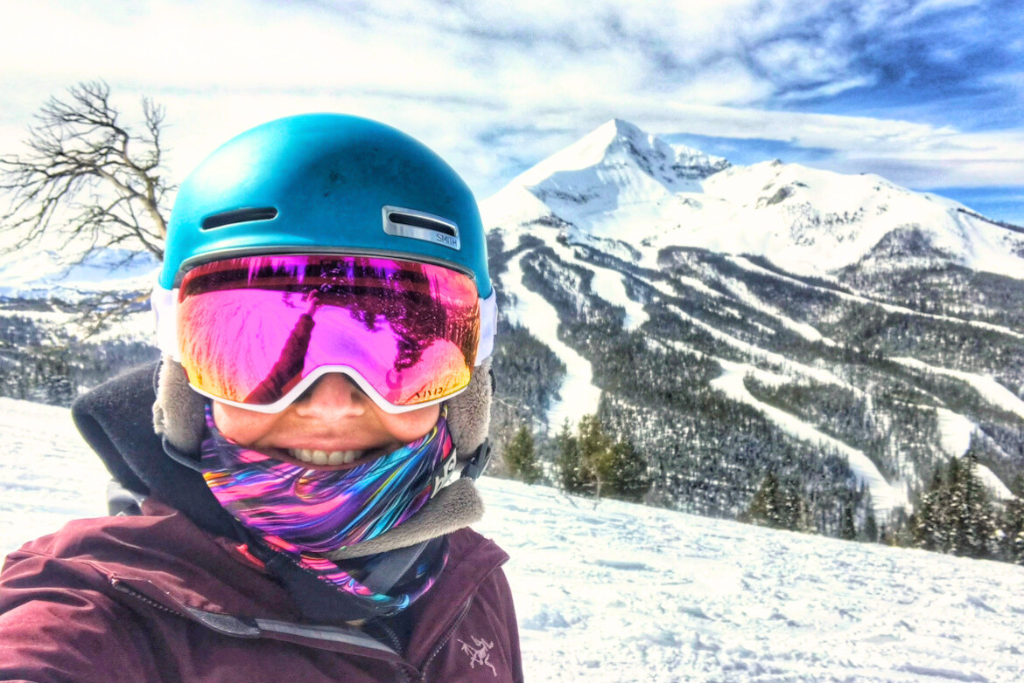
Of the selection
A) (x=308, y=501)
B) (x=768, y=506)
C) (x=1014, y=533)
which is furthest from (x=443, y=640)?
(x=1014, y=533)

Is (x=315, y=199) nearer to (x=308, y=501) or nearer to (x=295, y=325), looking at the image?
(x=295, y=325)

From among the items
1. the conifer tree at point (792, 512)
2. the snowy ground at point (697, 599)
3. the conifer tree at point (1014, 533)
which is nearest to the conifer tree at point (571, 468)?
the snowy ground at point (697, 599)

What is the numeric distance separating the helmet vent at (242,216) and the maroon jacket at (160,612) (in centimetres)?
42

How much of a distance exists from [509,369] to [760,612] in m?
117

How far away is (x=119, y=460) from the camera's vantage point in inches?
50.7

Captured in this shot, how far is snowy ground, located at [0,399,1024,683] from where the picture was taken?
430cm

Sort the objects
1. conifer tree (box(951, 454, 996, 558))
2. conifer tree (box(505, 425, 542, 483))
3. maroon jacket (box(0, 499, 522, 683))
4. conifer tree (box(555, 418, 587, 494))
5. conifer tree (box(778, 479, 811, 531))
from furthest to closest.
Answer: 1. conifer tree (box(778, 479, 811, 531))
2. conifer tree (box(951, 454, 996, 558))
3. conifer tree (box(505, 425, 542, 483))
4. conifer tree (box(555, 418, 587, 494))
5. maroon jacket (box(0, 499, 522, 683))

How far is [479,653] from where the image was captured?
56.1 inches

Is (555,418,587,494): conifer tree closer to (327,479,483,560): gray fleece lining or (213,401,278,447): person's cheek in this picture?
(327,479,483,560): gray fleece lining

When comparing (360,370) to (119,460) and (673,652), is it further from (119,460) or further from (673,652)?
(673,652)

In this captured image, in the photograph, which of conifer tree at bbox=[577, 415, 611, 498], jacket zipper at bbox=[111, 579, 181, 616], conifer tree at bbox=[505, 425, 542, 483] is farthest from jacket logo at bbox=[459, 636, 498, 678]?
conifer tree at bbox=[505, 425, 542, 483]

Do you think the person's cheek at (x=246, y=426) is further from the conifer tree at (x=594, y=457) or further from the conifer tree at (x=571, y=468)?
the conifer tree at (x=594, y=457)

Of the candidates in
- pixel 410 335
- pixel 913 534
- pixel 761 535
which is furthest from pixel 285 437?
pixel 913 534

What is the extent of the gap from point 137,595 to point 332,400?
0.48 m
